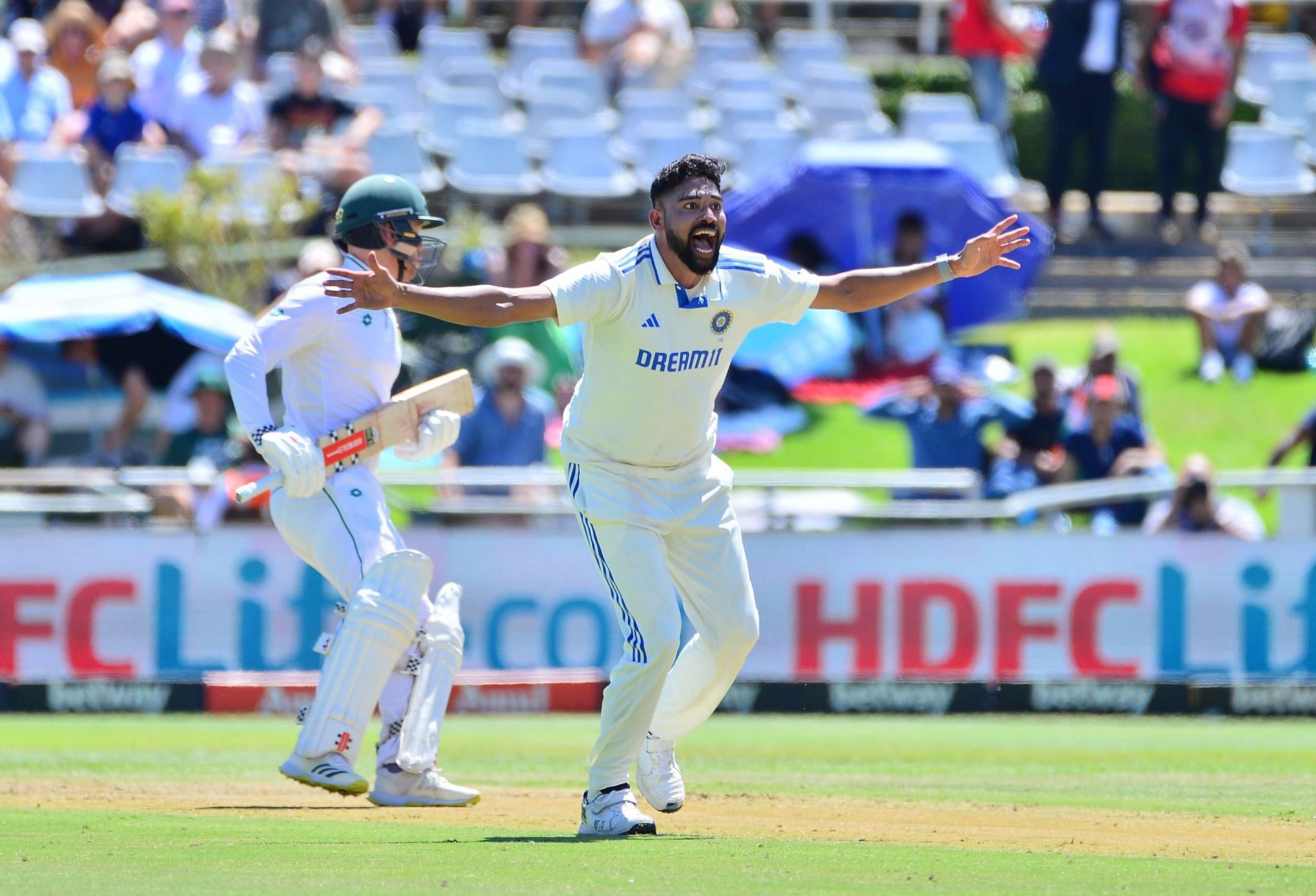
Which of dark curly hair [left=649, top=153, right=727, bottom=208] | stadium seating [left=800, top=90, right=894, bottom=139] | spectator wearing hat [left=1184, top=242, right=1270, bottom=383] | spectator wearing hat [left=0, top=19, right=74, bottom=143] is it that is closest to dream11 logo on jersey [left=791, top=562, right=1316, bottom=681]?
spectator wearing hat [left=1184, top=242, right=1270, bottom=383]

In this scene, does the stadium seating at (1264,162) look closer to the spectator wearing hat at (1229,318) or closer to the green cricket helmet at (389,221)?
the spectator wearing hat at (1229,318)

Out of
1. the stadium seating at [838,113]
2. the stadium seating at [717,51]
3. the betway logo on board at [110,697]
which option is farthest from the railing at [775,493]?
the stadium seating at [717,51]

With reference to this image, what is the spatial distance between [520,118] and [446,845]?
1325 centimetres

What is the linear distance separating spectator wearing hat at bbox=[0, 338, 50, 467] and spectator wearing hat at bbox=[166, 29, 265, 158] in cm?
281

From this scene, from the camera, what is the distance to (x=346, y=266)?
7.02m

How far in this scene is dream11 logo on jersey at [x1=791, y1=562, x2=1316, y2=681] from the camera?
1194cm

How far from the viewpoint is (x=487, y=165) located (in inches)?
678

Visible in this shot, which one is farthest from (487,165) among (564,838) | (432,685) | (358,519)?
(564,838)

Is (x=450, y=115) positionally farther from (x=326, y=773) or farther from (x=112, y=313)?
(x=326, y=773)

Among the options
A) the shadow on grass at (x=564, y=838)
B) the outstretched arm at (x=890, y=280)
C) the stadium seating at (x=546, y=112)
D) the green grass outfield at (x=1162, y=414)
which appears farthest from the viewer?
the stadium seating at (x=546, y=112)

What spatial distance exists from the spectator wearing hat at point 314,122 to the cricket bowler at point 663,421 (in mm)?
9845

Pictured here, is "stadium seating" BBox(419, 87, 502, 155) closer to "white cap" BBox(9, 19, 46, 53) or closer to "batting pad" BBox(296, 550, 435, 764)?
"white cap" BBox(9, 19, 46, 53)

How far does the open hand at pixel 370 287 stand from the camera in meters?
5.87

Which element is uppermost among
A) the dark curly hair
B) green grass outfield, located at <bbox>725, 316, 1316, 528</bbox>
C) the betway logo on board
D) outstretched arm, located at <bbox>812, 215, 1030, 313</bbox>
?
the dark curly hair
